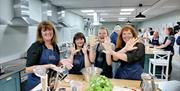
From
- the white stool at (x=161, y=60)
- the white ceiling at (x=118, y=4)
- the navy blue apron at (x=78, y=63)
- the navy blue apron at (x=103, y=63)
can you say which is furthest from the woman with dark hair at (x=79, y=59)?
the white ceiling at (x=118, y=4)

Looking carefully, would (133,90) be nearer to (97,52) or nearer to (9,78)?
(97,52)

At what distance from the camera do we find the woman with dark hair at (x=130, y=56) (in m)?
2.15

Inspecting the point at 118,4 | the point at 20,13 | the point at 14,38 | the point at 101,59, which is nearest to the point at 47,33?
the point at 101,59

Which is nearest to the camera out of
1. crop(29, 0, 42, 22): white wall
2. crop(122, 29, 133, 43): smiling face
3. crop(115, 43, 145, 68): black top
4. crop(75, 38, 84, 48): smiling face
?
crop(115, 43, 145, 68): black top

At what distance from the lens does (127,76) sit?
227cm

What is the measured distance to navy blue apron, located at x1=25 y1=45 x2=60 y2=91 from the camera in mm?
2074

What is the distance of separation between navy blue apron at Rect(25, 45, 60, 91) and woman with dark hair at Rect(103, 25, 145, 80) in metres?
0.61

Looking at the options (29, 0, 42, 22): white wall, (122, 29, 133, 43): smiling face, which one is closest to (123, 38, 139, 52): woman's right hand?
(122, 29, 133, 43): smiling face

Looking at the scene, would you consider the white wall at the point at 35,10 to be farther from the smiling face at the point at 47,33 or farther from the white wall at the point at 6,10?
the smiling face at the point at 47,33

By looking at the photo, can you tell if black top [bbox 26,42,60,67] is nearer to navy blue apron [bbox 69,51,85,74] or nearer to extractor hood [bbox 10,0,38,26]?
navy blue apron [bbox 69,51,85,74]

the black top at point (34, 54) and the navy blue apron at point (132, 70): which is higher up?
the black top at point (34, 54)

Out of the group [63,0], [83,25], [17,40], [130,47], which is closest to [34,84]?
[130,47]

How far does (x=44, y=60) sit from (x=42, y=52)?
94 millimetres

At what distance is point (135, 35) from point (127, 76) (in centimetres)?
50
